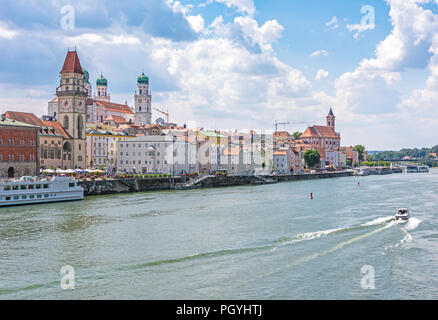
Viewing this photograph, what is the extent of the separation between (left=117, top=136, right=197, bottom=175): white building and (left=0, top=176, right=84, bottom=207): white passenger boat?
32.7 meters

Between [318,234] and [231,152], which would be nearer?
[318,234]

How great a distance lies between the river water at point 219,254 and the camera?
1822 cm

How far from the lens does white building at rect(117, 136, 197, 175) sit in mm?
85812

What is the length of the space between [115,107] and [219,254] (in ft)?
410

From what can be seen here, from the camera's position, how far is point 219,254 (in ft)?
77.4

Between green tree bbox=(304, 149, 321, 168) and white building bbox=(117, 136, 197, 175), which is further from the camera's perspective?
green tree bbox=(304, 149, 321, 168)

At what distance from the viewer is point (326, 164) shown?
17225 cm

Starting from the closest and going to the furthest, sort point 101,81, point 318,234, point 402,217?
point 318,234 → point 402,217 → point 101,81

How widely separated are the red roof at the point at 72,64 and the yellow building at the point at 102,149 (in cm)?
1379

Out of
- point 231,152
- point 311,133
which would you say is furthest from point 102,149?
point 311,133

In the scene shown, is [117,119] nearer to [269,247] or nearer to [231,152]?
[231,152]

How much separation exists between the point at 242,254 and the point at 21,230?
15.2 meters

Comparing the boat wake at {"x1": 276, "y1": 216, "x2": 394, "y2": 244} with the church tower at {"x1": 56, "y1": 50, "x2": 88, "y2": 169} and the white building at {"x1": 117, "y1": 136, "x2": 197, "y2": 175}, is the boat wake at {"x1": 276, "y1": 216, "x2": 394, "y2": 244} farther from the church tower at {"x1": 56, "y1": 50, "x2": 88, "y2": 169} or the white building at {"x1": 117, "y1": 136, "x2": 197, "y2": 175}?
the church tower at {"x1": 56, "y1": 50, "x2": 88, "y2": 169}

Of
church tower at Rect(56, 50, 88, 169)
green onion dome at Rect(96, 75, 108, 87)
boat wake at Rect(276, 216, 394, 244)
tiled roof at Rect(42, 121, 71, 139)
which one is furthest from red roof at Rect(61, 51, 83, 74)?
green onion dome at Rect(96, 75, 108, 87)
